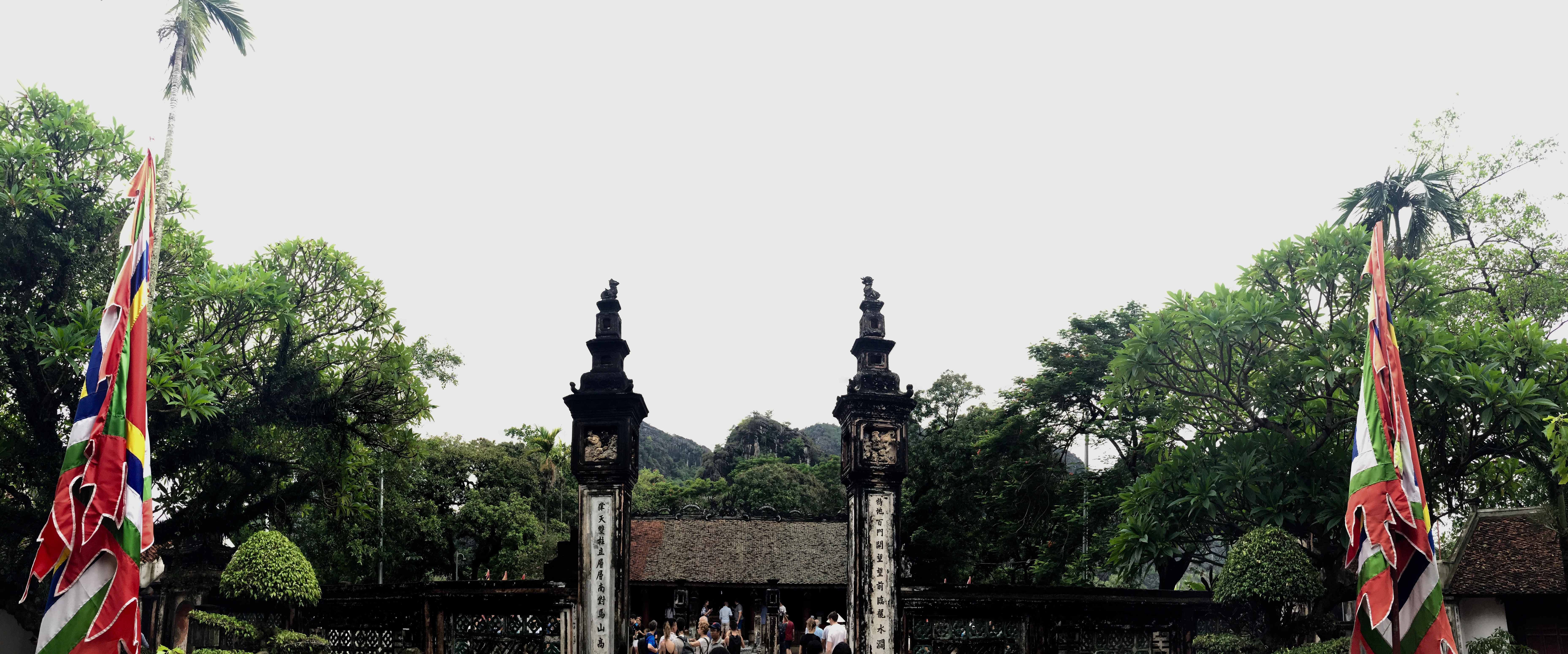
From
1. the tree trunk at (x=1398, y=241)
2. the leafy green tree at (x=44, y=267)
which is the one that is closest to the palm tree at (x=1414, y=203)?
the tree trunk at (x=1398, y=241)

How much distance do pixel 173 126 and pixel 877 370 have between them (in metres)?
11.6

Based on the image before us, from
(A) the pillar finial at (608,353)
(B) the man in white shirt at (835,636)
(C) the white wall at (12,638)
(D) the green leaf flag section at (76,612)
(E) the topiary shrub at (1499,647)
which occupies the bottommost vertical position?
(C) the white wall at (12,638)

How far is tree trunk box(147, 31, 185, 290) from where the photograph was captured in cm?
1466

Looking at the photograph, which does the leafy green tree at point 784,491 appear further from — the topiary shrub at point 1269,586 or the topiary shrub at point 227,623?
the topiary shrub at point 227,623

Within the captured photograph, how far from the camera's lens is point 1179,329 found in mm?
13453

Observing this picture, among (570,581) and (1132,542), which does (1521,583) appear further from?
(570,581)

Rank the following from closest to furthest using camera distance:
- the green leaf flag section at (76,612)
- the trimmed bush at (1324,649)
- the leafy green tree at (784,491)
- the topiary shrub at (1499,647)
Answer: the green leaf flag section at (76,612) → the trimmed bush at (1324,649) → the topiary shrub at (1499,647) → the leafy green tree at (784,491)

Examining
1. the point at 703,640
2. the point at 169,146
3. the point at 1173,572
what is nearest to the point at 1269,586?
the point at 703,640

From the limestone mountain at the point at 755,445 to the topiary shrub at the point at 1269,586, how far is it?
49464mm

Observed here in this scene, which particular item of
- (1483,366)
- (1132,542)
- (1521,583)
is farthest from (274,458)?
(1521,583)

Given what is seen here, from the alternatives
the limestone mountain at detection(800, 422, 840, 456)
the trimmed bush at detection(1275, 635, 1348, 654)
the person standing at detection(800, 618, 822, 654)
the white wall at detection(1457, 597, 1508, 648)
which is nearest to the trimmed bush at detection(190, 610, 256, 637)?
the person standing at detection(800, 618, 822, 654)

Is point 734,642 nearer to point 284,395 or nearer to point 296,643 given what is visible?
point 296,643

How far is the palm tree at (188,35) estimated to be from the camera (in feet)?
50.5

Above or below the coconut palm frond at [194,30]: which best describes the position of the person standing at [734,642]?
below
